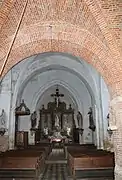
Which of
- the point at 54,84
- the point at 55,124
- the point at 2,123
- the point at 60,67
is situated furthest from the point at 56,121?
the point at 2,123

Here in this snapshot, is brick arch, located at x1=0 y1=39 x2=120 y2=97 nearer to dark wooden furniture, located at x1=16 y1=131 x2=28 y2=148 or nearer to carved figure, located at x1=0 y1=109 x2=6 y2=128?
carved figure, located at x1=0 y1=109 x2=6 y2=128

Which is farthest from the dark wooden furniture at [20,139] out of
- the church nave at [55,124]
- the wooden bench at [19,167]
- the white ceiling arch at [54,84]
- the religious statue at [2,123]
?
the wooden bench at [19,167]

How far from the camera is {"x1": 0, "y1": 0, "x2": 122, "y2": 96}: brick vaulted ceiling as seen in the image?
6.48m

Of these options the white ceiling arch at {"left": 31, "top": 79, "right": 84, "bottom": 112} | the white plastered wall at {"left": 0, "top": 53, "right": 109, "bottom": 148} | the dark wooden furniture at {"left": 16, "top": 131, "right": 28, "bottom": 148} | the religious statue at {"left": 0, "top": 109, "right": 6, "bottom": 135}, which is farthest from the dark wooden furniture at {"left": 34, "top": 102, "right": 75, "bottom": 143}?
the religious statue at {"left": 0, "top": 109, "right": 6, "bottom": 135}

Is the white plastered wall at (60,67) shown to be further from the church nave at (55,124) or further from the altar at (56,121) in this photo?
the altar at (56,121)

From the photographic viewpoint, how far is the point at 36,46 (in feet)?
30.1

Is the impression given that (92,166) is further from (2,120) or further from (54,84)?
(54,84)

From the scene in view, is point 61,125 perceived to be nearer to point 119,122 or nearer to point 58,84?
point 58,84

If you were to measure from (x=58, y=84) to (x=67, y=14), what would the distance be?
13.0 metres

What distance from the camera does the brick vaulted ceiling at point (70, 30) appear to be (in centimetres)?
648

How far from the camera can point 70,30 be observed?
825cm

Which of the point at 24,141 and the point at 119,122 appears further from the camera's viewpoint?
the point at 24,141

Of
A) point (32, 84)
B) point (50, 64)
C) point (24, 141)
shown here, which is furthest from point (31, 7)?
point (32, 84)

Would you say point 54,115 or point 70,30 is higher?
point 70,30
